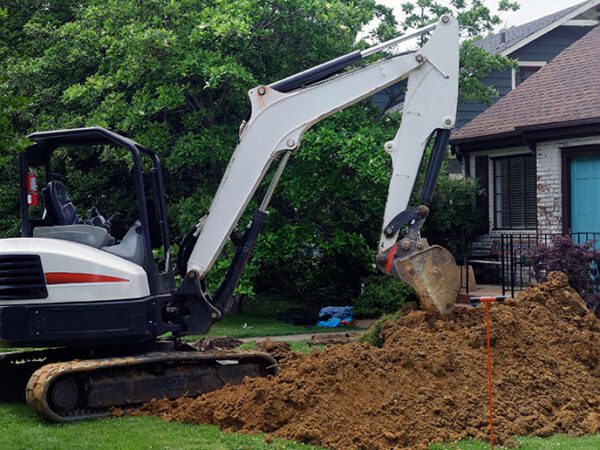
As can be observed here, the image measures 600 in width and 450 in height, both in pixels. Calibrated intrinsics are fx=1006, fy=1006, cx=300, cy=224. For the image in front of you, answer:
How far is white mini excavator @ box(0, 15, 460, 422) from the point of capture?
9469 mm

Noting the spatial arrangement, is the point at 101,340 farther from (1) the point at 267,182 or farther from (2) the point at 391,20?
(2) the point at 391,20

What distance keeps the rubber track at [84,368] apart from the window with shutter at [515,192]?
11.3 meters

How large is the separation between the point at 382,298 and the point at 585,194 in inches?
170

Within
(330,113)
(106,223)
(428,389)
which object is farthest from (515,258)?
(106,223)

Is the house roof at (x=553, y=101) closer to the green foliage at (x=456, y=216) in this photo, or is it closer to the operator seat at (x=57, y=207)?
the green foliage at (x=456, y=216)

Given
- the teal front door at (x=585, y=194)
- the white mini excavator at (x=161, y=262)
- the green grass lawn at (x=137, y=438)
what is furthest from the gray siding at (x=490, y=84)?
the green grass lawn at (x=137, y=438)

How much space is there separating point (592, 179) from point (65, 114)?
380 inches

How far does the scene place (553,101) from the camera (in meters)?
19.5

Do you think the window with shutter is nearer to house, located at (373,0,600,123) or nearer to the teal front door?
the teal front door

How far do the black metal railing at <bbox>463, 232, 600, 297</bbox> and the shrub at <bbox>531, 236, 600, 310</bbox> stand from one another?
989 millimetres

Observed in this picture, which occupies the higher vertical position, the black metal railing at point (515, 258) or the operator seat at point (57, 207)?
the operator seat at point (57, 207)

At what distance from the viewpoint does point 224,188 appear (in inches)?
406

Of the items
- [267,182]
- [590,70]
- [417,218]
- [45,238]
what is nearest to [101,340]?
[45,238]

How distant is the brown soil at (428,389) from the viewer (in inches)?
336
